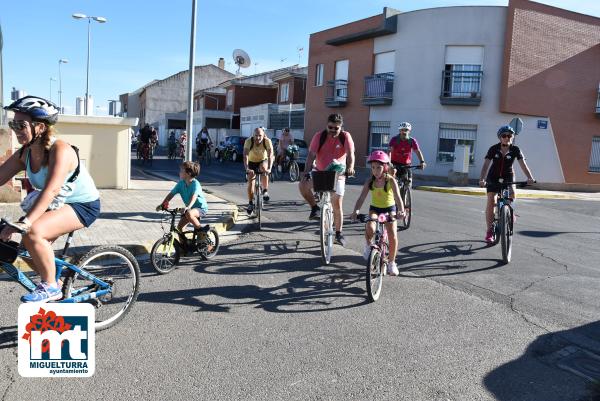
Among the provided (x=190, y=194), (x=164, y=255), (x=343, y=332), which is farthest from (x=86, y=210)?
(x=190, y=194)

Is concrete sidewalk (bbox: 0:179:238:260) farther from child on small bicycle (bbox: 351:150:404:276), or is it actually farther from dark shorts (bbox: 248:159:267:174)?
child on small bicycle (bbox: 351:150:404:276)

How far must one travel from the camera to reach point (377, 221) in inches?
225

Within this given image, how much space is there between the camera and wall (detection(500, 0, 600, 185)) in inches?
926

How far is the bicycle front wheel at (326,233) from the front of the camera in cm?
664

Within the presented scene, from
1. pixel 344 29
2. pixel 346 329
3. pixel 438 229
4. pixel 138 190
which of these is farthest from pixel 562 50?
pixel 346 329

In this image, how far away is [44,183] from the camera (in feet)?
12.4

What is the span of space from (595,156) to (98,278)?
89.6ft

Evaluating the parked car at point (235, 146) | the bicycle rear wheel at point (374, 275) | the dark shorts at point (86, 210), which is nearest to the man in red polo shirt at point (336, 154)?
the bicycle rear wheel at point (374, 275)

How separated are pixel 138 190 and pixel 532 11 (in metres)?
19.6

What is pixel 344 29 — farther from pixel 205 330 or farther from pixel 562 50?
pixel 205 330

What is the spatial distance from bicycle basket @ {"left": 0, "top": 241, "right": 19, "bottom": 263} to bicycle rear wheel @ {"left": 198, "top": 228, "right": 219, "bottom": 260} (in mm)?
3026

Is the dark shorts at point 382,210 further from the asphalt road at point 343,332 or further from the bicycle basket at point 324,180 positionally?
the bicycle basket at point 324,180

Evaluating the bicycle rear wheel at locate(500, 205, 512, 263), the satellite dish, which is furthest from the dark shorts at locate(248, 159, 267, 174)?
the satellite dish

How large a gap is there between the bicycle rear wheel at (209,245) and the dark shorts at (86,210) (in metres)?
2.60
